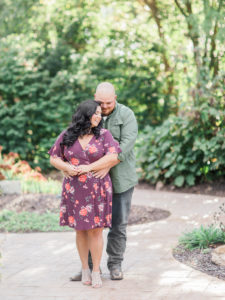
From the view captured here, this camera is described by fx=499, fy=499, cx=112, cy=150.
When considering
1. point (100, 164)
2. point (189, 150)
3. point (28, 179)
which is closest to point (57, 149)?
point (100, 164)

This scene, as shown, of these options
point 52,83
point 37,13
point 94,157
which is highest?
point 37,13

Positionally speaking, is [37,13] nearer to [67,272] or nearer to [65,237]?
[65,237]

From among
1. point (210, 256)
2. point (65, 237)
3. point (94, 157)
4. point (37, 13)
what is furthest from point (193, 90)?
point (37, 13)

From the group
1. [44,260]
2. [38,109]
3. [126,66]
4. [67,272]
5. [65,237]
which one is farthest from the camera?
[126,66]

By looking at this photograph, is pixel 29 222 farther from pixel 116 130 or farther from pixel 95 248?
pixel 116 130

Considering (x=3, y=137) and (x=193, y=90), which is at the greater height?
(x=193, y=90)

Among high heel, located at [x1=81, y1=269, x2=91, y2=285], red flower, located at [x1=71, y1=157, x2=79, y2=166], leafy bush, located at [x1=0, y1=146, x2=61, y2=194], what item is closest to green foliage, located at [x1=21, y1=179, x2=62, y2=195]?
leafy bush, located at [x1=0, y1=146, x2=61, y2=194]

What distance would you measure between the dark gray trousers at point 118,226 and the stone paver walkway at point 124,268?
0.21m

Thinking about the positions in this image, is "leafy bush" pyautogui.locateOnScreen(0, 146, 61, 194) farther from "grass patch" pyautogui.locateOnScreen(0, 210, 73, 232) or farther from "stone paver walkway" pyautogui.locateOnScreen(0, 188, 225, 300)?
"stone paver walkway" pyautogui.locateOnScreen(0, 188, 225, 300)

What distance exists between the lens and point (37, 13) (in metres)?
16.4

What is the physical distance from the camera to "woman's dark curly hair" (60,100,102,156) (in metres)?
4.17

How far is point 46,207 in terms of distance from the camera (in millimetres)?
8055

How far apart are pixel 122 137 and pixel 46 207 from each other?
396 cm

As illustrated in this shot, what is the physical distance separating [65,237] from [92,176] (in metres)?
2.41
